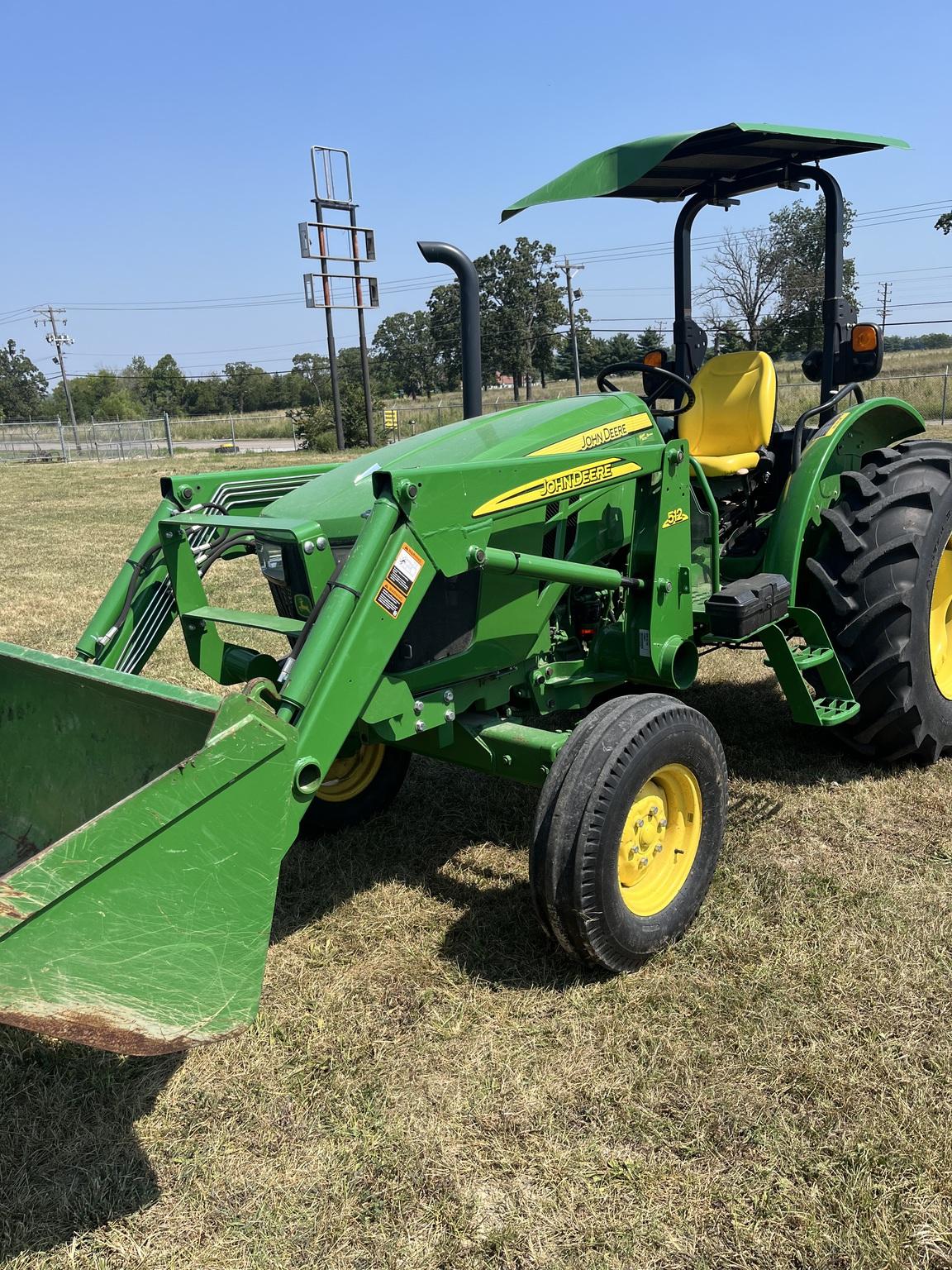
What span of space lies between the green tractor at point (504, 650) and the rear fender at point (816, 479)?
13mm

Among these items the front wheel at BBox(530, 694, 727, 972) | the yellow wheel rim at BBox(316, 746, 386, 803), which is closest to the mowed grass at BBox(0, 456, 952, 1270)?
the front wheel at BBox(530, 694, 727, 972)

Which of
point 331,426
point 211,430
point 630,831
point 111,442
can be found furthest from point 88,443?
point 630,831

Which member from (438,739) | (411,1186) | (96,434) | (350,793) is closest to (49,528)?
(350,793)

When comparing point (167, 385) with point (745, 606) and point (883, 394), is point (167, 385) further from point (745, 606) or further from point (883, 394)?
point (745, 606)

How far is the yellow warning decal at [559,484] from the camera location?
2.87 meters

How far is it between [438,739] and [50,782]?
46.1 inches

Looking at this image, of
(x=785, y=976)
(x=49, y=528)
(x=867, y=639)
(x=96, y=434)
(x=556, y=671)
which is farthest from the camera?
(x=96, y=434)

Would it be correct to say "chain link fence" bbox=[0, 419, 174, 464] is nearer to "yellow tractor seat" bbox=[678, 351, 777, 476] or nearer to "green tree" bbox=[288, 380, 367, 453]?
"green tree" bbox=[288, 380, 367, 453]

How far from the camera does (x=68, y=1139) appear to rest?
7.89 ft

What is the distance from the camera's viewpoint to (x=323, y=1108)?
249 centimetres

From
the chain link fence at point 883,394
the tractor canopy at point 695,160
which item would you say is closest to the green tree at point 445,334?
the chain link fence at point 883,394

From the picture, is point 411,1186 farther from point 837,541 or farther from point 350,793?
point 837,541

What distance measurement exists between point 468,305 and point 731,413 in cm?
134

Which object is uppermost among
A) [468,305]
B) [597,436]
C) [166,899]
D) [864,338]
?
[468,305]
